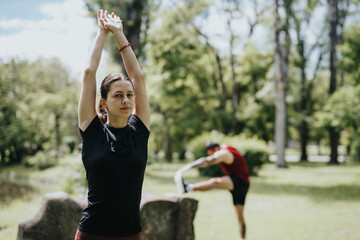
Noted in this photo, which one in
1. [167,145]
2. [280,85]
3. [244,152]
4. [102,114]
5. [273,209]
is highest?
[280,85]

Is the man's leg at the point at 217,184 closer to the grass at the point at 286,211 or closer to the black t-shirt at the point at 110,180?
the grass at the point at 286,211

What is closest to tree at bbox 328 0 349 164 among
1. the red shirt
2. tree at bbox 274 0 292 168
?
tree at bbox 274 0 292 168

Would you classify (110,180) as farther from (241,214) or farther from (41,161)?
(41,161)

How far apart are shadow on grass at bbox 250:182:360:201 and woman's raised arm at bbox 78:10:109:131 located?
11321 mm

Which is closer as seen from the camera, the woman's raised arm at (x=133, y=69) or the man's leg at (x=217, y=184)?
the woman's raised arm at (x=133, y=69)

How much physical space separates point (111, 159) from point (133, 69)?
Result: 0.74m

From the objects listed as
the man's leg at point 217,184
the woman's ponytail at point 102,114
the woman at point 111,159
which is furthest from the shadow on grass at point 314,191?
Answer: the woman at point 111,159

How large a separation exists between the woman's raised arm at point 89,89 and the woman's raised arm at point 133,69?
10 centimetres

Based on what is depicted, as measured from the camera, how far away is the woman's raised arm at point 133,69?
225 centimetres

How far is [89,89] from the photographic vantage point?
204 cm

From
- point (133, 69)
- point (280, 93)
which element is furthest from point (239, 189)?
point (280, 93)

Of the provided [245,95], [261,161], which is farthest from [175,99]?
[261,161]

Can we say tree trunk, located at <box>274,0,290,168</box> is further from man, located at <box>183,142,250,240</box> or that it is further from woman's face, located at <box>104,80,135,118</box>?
woman's face, located at <box>104,80,135,118</box>

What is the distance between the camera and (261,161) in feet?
58.1
